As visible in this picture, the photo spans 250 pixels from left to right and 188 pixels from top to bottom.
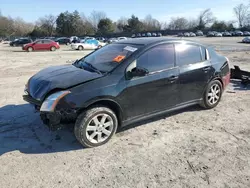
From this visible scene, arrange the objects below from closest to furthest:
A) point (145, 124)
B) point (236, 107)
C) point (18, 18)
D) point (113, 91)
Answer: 1. point (113, 91)
2. point (145, 124)
3. point (236, 107)
4. point (18, 18)

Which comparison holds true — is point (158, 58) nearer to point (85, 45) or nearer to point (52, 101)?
point (52, 101)

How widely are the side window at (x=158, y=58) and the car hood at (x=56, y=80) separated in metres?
0.89

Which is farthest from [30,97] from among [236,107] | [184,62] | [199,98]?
[236,107]

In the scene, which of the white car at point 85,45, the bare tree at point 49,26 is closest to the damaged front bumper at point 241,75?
the white car at point 85,45

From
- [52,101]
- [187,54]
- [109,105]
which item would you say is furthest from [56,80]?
[187,54]

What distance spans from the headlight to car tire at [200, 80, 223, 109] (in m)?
3.20

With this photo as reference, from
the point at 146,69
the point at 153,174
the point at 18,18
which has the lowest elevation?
the point at 153,174

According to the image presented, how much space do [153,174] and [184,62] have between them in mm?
2576

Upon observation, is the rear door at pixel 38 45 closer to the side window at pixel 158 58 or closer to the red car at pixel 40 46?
the red car at pixel 40 46

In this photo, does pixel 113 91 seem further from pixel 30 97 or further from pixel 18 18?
pixel 18 18

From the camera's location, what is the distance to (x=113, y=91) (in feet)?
13.2

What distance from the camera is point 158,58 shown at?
462cm

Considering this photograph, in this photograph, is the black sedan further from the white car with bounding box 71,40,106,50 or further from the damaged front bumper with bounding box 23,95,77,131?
the white car with bounding box 71,40,106,50

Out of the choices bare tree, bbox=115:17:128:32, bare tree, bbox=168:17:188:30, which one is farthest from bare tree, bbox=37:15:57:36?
bare tree, bbox=168:17:188:30
